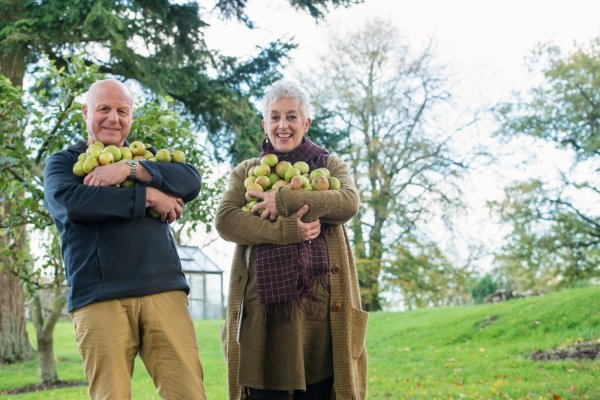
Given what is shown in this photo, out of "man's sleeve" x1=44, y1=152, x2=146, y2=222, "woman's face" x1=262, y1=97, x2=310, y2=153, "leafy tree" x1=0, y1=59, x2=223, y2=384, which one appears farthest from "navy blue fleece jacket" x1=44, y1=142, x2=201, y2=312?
"leafy tree" x1=0, y1=59, x2=223, y2=384

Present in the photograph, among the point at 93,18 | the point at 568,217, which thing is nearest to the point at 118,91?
the point at 93,18

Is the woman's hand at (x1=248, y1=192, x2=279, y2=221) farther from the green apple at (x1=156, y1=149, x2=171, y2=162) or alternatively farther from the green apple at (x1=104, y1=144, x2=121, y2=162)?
the green apple at (x1=104, y1=144, x2=121, y2=162)

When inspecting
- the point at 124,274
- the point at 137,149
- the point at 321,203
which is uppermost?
the point at 137,149

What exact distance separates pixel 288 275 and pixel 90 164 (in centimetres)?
106

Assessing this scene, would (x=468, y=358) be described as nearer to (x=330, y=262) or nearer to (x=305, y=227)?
(x=330, y=262)

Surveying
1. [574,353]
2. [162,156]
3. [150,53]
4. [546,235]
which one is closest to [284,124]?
[162,156]

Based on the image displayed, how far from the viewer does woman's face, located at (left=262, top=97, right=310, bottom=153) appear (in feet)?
11.5

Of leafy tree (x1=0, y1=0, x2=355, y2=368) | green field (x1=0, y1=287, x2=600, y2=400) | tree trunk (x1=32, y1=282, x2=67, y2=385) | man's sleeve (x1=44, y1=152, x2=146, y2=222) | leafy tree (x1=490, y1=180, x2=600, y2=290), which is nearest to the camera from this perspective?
man's sleeve (x1=44, y1=152, x2=146, y2=222)

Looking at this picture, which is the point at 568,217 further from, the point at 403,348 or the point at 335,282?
the point at 335,282

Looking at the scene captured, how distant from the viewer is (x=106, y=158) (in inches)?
127

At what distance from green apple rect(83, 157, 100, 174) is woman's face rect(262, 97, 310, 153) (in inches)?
34.9

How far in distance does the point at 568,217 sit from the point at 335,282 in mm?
22582

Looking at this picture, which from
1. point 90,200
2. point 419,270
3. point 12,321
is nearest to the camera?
point 90,200

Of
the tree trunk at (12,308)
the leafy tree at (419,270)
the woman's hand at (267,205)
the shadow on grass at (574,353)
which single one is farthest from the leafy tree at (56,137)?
the leafy tree at (419,270)
